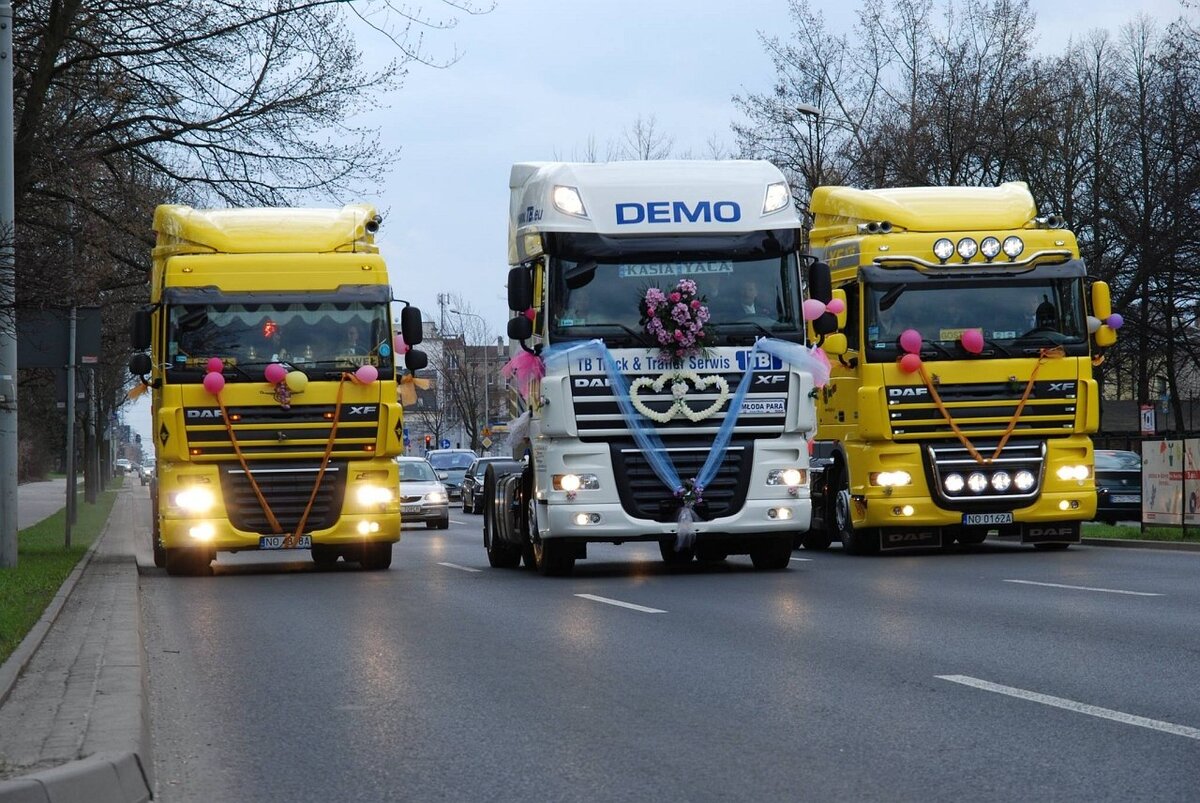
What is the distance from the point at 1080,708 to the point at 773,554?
11057 millimetres

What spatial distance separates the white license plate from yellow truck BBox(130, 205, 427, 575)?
13.1ft

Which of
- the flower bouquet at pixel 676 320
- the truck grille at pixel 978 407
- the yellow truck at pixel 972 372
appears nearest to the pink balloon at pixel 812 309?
the flower bouquet at pixel 676 320

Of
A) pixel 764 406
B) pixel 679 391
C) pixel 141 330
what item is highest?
pixel 141 330

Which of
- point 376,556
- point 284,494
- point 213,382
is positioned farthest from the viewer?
point 376,556

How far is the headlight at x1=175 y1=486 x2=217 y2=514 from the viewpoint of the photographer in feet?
65.8

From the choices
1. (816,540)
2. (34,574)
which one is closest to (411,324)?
(34,574)

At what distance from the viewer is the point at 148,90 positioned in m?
25.7

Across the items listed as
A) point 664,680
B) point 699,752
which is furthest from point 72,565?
point 699,752

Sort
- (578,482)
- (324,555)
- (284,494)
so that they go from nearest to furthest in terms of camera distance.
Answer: (578,482)
(284,494)
(324,555)

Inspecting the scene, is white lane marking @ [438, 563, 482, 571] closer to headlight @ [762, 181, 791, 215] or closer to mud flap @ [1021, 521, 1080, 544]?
headlight @ [762, 181, 791, 215]

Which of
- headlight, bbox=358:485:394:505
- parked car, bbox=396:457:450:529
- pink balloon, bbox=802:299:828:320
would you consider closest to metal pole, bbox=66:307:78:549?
headlight, bbox=358:485:394:505

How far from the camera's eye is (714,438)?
18438 millimetres

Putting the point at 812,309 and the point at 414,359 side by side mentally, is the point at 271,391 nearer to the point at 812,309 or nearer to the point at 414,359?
Answer: the point at 414,359

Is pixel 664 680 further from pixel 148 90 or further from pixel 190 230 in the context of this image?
pixel 148 90
